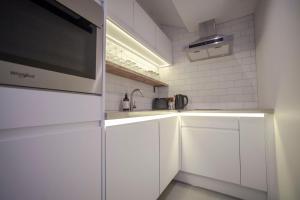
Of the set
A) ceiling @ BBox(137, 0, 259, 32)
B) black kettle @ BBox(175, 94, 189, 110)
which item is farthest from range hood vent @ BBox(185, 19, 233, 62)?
black kettle @ BBox(175, 94, 189, 110)

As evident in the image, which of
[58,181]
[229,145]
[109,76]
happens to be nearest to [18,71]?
[58,181]

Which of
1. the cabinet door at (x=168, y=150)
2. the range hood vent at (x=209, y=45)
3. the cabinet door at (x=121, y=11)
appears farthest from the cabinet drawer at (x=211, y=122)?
the cabinet door at (x=121, y=11)

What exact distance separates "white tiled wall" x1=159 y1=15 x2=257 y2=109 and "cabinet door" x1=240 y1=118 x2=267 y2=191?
683 millimetres

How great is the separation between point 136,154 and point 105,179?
29 centimetres

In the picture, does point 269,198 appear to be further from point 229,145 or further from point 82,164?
point 82,164

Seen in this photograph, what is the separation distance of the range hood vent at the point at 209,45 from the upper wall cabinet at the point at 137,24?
44 centimetres

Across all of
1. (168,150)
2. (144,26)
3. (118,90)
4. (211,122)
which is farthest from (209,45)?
(168,150)

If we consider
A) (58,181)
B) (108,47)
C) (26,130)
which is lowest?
(58,181)

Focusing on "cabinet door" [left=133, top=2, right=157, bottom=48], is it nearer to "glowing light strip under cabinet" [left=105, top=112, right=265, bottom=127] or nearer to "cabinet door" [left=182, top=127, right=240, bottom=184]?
"glowing light strip under cabinet" [left=105, top=112, right=265, bottom=127]

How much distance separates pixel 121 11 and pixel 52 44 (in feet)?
3.18

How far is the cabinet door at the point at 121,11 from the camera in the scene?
3.95 ft

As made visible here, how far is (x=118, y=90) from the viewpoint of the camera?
173 centimetres

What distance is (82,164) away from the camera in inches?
25.5

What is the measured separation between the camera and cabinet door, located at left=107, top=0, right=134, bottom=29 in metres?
1.21
